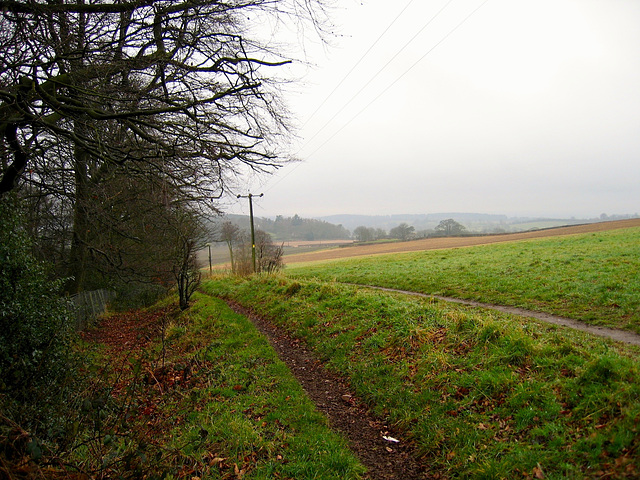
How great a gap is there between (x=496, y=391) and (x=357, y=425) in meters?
1.89

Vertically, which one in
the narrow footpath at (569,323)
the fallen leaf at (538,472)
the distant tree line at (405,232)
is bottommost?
the fallen leaf at (538,472)

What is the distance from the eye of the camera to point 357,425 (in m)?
5.00

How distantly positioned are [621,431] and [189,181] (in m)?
6.58

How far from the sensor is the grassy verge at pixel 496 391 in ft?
11.1

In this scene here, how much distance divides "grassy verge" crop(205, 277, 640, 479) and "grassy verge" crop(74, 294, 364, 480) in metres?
1.11

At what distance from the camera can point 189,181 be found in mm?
6453

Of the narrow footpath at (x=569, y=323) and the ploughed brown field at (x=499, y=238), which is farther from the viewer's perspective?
the ploughed brown field at (x=499, y=238)

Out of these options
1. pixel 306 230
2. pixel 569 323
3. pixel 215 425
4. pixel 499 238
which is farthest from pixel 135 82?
pixel 306 230

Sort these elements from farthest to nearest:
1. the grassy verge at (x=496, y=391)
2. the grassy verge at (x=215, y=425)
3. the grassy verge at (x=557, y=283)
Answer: the grassy verge at (x=557, y=283)
the grassy verge at (x=215, y=425)
the grassy verge at (x=496, y=391)

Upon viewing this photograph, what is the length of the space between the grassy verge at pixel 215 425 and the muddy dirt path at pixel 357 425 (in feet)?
0.71

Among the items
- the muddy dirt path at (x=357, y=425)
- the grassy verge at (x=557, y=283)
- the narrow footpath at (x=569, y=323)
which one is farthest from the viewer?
the grassy verge at (x=557, y=283)

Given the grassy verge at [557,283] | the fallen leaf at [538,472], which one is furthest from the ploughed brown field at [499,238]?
the fallen leaf at [538,472]

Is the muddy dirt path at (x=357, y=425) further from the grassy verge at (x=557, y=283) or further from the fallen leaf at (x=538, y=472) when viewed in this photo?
the grassy verge at (x=557, y=283)

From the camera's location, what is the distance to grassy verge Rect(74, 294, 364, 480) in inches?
145
